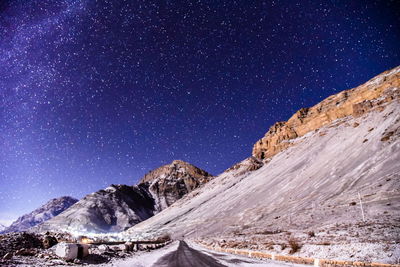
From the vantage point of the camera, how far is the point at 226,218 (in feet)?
231

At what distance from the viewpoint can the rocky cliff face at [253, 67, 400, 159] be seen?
85.5 meters

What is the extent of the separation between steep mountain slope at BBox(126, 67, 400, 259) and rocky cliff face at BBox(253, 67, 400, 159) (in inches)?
24.8

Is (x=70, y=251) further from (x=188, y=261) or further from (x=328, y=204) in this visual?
(x=328, y=204)

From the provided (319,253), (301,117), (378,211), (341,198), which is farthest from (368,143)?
(301,117)

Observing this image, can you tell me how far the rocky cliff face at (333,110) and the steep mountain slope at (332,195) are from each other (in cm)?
63

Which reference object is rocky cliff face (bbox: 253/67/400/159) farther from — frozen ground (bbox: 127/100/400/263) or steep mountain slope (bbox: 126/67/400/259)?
frozen ground (bbox: 127/100/400/263)

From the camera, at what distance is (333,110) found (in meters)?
110

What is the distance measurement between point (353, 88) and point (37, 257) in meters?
132

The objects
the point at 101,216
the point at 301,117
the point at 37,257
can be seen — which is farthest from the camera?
the point at 101,216

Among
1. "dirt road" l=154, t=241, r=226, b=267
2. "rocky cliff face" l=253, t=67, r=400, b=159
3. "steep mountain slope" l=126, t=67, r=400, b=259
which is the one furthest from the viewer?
"rocky cliff face" l=253, t=67, r=400, b=159

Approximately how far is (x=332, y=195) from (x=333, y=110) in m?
75.6

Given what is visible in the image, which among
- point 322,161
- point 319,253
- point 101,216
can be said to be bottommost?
point 319,253

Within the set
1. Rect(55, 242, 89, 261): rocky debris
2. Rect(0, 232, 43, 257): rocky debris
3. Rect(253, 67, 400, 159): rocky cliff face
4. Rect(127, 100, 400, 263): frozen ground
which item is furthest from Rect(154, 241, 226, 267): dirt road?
Rect(253, 67, 400, 159): rocky cliff face

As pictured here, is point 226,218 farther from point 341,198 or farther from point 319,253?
point 319,253
